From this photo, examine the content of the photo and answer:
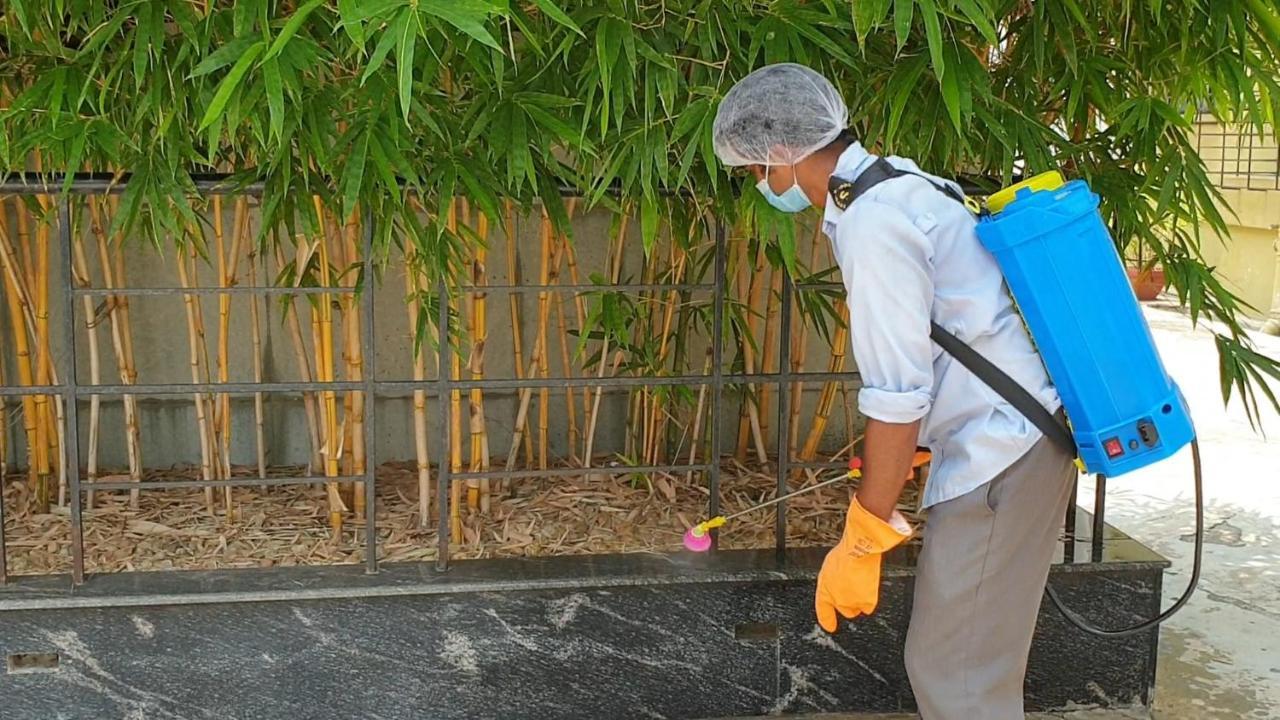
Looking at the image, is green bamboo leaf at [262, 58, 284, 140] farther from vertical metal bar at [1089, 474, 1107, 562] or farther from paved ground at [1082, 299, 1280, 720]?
paved ground at [1082, 299, 1280, 720]

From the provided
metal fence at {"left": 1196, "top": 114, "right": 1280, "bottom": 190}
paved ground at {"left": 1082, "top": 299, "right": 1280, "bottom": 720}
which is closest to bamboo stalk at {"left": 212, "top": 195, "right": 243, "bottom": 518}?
paved ground at {"left": 1082, "top": 299, "right": 1280, "bottom": 720}

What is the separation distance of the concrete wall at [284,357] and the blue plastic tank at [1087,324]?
5.08 feet

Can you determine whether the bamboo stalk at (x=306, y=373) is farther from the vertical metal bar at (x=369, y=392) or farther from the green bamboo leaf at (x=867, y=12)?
the green bamboo leaf at (x=867, y=12)

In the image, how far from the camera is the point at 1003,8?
2.51m

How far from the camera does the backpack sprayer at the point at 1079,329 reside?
1961 mm

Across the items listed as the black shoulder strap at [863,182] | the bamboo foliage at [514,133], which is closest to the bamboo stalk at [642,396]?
the bamboo foliage at [514,133]

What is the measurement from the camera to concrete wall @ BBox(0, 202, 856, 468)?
11.6ft

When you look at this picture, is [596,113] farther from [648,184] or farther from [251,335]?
[251,335]

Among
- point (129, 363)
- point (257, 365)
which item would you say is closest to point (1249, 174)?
point (257, 365)

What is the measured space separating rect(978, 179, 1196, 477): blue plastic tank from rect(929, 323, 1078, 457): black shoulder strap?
1.7 inches

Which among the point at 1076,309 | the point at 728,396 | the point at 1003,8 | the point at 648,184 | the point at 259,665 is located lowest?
the point at 259,665

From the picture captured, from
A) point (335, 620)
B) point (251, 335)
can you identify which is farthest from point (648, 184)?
point (251, 335)

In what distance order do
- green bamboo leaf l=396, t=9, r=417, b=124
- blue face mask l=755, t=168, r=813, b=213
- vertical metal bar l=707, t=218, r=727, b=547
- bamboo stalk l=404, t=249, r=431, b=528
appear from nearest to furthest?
1. green bamboo leaf l=396, t=9, r=417, b=124
2. blue face mask l=755, t=168, r=813, b=213
3. vertical metal bar l=707, t=218, r=727, b=547
4. bamboo stalk l=404, t=249, r=431, b=528

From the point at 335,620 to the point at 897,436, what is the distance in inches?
53.1
